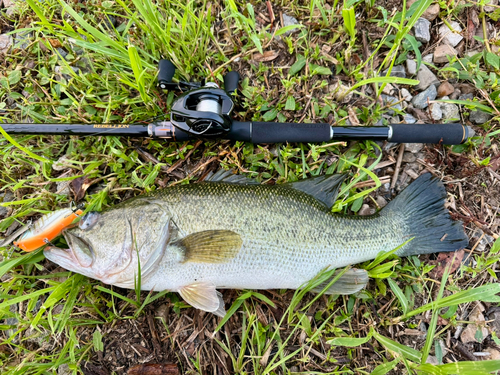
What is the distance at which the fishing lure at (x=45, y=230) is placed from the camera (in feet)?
8.59

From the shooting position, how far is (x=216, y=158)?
3057mm

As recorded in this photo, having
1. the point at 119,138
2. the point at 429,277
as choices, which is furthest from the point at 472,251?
the point at 119,138

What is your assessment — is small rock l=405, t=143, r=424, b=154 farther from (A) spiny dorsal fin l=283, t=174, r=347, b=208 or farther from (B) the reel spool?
(B) the reel spool

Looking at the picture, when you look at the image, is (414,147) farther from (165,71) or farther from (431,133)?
(165,71)

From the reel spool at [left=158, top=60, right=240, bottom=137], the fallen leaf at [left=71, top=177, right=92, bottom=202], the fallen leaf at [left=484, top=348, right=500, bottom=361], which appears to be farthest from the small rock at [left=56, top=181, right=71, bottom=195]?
the fallen leaf at [left=484, top=348, right=500, bottom=361]

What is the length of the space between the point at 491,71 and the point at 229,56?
9.01 ft

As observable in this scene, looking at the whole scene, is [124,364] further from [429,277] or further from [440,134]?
[440,134]

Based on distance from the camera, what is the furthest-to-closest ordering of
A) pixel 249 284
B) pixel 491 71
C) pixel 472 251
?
pixel 491 71 → pixel 472 251 → pixel 249 284

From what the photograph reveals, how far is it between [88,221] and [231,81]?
180 centimetres

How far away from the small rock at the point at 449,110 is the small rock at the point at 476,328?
186 cm

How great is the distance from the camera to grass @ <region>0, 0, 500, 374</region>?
2.77 metres

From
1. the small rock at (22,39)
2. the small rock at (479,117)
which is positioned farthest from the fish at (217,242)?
the small rock at (22,39)

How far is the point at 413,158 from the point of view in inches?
124

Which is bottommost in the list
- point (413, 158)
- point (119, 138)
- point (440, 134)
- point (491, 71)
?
point (119, 138)
